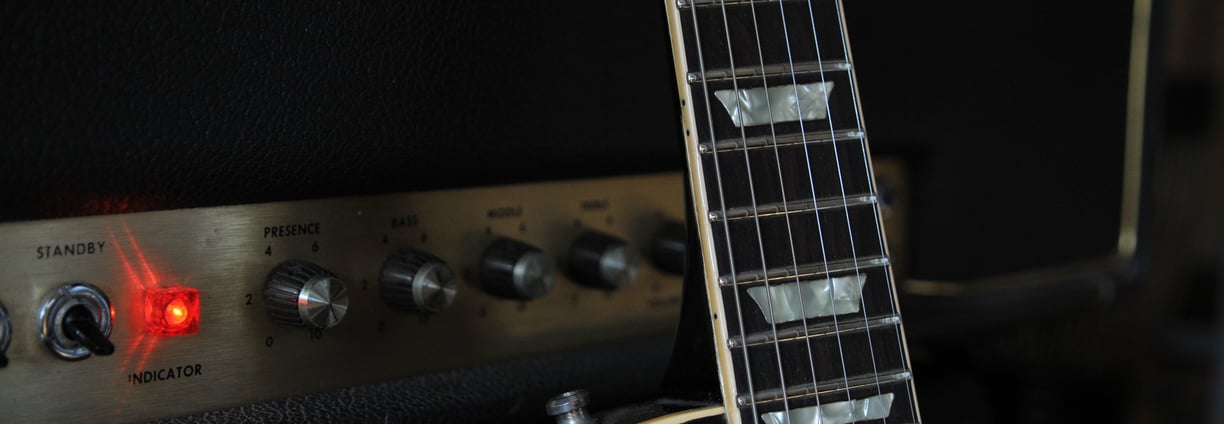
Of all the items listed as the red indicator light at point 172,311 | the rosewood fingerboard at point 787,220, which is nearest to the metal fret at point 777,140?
the rosewood fingerboard at point 787,220

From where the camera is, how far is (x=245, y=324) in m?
0.45

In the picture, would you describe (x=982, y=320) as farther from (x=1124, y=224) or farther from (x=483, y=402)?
(x=483, y=402)

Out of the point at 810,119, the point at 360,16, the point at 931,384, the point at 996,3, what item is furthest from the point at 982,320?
the point at 360,16

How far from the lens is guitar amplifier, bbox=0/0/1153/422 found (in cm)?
39

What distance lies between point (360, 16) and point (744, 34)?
0.56ft

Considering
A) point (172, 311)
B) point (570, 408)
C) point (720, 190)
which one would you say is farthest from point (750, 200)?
point (172, 311)

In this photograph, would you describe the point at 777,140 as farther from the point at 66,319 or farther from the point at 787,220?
the point at 66,319

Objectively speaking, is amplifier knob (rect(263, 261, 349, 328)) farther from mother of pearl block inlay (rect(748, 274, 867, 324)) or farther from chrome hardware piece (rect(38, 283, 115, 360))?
mother of pearl block inlay (rect(748, 274, 867, 324))

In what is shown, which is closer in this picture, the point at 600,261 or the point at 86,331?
the point at 86,331

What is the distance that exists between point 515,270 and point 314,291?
0.34 ft

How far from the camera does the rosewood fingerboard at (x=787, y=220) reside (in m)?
0.43

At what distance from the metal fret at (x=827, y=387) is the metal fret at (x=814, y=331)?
21 millimetres

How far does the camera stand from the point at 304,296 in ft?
1.43

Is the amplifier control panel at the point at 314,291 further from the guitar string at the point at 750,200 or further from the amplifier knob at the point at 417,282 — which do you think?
the guitar string at the point at 750,200
